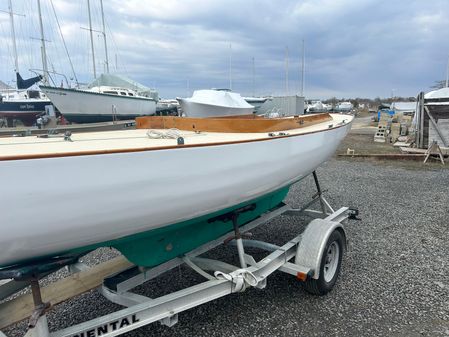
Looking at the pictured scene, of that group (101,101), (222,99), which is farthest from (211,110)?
(101,101)

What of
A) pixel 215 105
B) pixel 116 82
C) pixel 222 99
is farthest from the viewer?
pixel 116 82

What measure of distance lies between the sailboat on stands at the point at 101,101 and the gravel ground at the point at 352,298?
48.9 feet

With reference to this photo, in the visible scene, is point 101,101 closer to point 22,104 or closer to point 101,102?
point 101,102

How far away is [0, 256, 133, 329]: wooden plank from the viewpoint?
2102mm

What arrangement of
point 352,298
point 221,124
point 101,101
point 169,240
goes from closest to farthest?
point 169,240, point 352,298, point 221,124, point 101,101

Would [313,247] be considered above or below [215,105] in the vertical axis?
below

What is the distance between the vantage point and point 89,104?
17.9 m

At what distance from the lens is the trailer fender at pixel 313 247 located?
2793 millimetres

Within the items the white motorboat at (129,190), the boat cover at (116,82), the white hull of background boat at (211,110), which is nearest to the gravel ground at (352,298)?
the white motorboat at (129,190)

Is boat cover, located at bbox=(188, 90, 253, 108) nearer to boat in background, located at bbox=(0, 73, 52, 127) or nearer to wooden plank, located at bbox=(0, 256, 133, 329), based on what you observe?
wooden plank, located at bbox=(0, 256, 133, 329)

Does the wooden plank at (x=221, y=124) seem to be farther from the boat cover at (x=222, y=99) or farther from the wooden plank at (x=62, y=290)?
the boat cover at (x=222, y=99)

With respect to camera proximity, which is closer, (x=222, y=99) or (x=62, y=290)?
(x=62, y=290)

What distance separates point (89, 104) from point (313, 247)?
57.0 feet

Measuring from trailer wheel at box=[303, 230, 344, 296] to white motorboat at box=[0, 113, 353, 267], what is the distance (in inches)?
28.7
